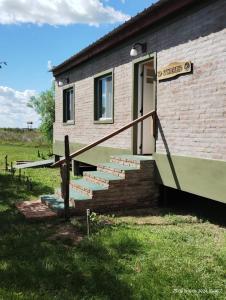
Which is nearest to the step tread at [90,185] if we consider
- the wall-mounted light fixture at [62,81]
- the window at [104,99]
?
the window at [104,99]

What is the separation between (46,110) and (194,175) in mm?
28257

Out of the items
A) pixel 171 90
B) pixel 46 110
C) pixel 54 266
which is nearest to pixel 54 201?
pixel 171 90

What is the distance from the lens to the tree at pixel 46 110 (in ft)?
110

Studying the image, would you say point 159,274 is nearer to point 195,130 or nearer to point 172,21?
point 195,130

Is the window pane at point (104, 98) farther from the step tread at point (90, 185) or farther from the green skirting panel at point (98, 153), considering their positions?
the step tread at point (90, 185)

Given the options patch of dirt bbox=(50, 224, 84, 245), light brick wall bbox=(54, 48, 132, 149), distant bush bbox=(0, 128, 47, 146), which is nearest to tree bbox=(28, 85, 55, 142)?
distant bush bbox=(0, 128, 47, 146)

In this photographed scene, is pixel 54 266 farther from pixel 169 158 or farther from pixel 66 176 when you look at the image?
pixel 169 158

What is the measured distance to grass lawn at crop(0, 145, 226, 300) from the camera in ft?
15.6

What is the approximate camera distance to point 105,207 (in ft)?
28.3

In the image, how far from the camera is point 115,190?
8.76m

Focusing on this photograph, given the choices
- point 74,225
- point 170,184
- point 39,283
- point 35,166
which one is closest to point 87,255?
point 39,283

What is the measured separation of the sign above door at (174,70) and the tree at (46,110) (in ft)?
82.1

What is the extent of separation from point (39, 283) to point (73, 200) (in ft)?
11.5

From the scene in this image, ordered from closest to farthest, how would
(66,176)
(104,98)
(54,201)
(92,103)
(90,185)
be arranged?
1. (66,176)
2. (54,201)
3. (90,185)
4. (104,98)
5. (92,103)
